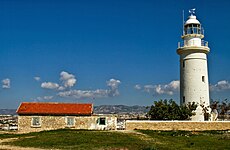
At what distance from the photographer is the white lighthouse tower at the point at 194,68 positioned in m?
36.3

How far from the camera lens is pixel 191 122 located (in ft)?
107

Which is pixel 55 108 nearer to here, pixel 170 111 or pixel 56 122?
pixel 56 122

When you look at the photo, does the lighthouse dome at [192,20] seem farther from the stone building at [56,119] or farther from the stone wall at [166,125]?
the stone building at [56,119]

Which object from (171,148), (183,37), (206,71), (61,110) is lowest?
(171,148)

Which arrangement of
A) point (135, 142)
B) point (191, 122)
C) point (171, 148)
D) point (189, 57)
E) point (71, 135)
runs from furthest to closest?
point (189, 57), point (191, 122), point (71, 135), point (135, 142), point (171, 148)

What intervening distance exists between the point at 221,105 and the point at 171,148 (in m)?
19.1

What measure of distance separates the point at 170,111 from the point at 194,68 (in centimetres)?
555

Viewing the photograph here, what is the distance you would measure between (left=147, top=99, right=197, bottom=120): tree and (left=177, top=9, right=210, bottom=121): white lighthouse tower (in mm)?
1587

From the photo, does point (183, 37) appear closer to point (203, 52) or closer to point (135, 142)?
point (203, 52)

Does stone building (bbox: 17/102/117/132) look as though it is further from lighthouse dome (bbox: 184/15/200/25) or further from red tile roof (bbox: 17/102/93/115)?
lighthouse dome (bbox: 184/15/200/25)

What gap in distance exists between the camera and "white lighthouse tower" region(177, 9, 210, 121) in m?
36.3

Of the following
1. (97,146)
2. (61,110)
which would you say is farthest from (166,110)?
(97,146)

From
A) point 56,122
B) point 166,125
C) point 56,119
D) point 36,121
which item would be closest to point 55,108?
point 56,119

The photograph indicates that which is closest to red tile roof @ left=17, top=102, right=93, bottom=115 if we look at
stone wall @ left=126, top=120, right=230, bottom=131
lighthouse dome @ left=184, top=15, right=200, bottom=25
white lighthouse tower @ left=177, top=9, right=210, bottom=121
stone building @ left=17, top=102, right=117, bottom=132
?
stone building @ left=17, top=102, right=117, bottom=132
